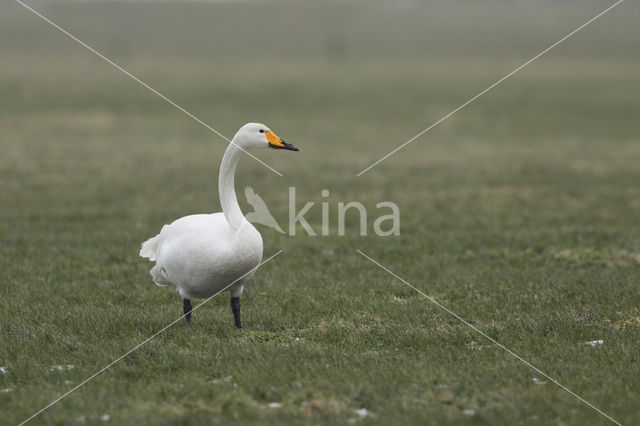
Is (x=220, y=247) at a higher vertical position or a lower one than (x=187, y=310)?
higher

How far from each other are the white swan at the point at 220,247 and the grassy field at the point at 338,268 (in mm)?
564

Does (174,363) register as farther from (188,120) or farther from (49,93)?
(49,93)

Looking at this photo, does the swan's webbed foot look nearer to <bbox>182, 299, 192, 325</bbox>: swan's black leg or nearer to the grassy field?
<bbox>182, 299, 192, 325</bbox>: swan's black leg

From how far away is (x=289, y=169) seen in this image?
22.4 m

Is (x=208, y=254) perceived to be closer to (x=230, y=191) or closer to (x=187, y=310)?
(x=230, y=191)

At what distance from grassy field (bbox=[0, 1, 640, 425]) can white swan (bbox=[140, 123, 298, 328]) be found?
564mm

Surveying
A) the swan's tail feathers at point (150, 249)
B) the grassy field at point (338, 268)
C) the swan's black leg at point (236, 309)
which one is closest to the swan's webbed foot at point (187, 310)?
the grassy field at point (338, 268)

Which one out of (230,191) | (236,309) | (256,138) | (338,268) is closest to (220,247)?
(230,191)

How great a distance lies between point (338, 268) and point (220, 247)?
3.89 metres

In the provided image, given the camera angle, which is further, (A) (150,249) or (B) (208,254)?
(A) (150,249)

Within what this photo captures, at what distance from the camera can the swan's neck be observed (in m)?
7.70

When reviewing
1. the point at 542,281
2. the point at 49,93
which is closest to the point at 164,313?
the point at 542,281

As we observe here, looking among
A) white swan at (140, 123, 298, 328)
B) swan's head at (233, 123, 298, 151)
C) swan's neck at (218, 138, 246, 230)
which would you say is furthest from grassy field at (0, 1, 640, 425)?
swan's head at (233, 123, 298, 151)

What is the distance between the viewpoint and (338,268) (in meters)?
11.1
